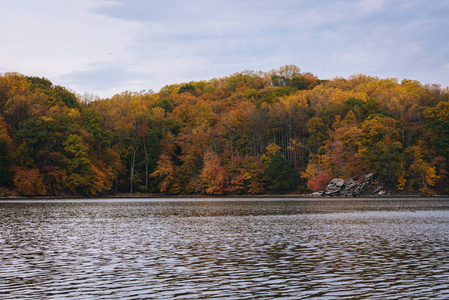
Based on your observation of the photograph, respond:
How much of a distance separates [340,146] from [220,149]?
1350 inches

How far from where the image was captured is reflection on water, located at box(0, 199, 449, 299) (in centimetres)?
1584

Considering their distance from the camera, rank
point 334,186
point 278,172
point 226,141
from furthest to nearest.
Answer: point 226,141 → point 278,172 → point 334,186

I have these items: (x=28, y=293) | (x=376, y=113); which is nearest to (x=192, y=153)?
(x=376, y=113)

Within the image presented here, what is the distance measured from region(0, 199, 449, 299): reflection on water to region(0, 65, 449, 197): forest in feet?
223

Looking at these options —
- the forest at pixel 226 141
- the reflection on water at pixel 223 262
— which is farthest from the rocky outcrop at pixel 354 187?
the reflection on water at pixel 223 262

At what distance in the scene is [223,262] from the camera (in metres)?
21.6

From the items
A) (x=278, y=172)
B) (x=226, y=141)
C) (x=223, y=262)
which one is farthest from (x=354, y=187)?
(x=223, y=262)

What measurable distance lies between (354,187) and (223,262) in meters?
93.3

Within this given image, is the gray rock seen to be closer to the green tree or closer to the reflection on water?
the green tree

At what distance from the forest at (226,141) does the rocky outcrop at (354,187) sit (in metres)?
2.03

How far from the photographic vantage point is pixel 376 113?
11762 centimetres

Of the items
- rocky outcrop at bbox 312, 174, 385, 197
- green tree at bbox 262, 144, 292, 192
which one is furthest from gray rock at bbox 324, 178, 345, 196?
green tree at bbox 262, 144, 292, 192

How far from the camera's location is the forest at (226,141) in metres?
104

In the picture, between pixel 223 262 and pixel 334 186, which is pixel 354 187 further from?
pixel 223 262
